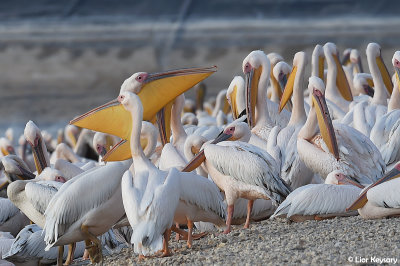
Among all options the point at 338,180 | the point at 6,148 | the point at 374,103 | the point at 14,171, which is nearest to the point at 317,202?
the point at 338,180

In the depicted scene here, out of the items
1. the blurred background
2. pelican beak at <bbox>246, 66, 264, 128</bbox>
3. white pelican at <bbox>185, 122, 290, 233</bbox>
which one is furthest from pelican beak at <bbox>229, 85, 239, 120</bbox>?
the blurred background

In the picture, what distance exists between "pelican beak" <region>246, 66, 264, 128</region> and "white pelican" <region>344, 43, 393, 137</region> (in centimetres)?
87

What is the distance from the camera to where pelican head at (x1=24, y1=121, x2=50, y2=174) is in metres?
7.86

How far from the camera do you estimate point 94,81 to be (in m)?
26.3

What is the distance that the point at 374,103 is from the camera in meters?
8.30

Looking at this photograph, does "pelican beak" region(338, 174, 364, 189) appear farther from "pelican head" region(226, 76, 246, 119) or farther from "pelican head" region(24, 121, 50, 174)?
"pelican head" region(24, 121, 50, 174)

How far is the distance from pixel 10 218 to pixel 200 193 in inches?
91.8

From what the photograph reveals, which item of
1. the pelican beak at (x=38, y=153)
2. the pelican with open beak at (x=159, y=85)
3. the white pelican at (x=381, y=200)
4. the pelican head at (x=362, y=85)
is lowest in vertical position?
the white pelican at (x=381, y=200)

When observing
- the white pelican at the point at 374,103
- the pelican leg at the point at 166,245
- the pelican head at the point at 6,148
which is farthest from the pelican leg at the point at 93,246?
the pelican head at the point at 6,148

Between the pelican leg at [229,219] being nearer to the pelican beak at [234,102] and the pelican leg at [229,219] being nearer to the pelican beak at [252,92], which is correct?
the pelican beak at [252,92]

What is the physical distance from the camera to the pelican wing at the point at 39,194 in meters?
6.05

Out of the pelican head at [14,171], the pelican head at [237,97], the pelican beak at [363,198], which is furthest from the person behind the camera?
the pelican head at [237,97]

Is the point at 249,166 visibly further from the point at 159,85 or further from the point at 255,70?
the point at 255,70

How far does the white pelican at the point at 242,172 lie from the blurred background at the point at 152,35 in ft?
60.9
